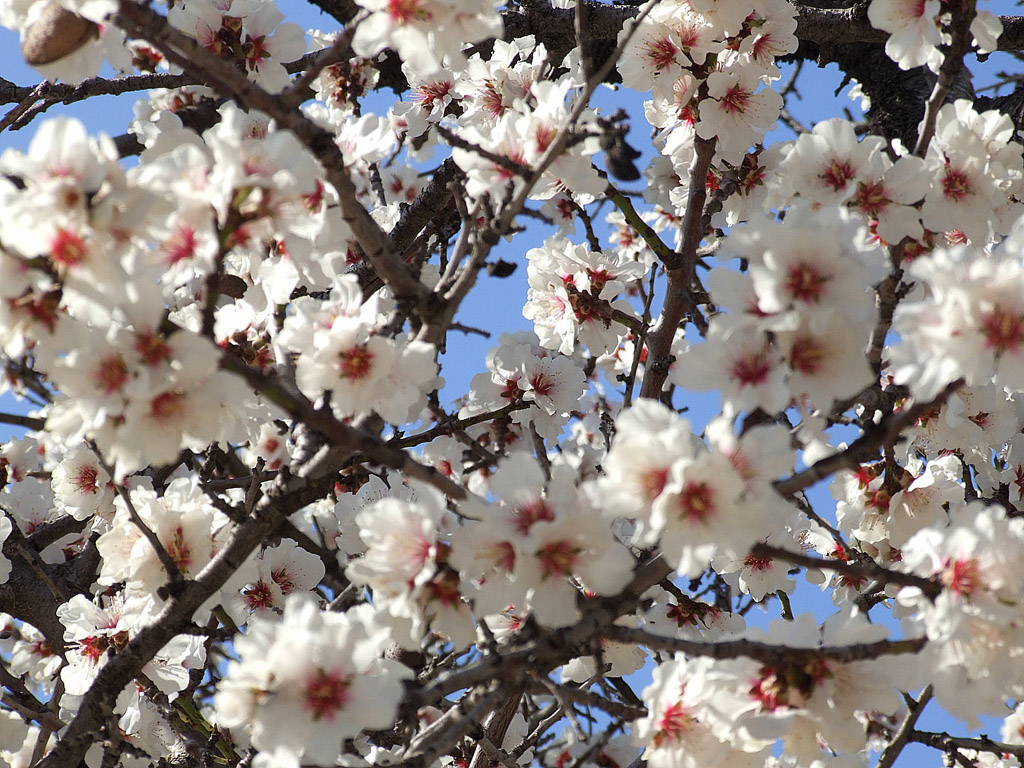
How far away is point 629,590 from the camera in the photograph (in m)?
1.52

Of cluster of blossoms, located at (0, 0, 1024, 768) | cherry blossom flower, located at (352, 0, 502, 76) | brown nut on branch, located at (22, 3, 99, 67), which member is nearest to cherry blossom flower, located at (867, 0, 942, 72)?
cluster of blossoms, located at (0, 0, 1024, 768)

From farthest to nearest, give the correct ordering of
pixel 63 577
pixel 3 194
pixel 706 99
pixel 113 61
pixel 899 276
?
pixel 63 577 → pixel 706 99 → pixel 899 276 → pixel 113 61 → pixel 3 194

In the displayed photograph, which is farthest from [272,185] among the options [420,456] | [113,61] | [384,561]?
[420,456]

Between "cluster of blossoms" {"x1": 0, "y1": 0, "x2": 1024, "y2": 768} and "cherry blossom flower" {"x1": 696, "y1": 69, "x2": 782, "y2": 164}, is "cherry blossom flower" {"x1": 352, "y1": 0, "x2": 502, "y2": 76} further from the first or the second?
"cherry blossom flower" {"x1": 696, "y1": 69, "x2": 782, "y2": 164}

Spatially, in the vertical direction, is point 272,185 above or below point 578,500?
above

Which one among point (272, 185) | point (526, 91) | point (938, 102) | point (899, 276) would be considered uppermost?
point (526, 91)

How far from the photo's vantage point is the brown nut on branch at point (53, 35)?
1.42 m

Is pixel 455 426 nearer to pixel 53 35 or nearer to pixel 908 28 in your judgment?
pixel 53 35

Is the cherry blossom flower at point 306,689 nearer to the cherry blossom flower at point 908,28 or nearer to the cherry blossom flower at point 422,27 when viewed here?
the cherry blossom flower at point 422,27

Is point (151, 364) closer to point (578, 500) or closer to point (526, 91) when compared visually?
point (578, 500)

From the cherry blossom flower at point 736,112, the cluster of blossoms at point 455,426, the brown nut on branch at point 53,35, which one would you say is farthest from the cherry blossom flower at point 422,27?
the cherry blossom flower at point 736,112

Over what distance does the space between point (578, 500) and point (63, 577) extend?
2282 mm

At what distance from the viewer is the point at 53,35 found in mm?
1421

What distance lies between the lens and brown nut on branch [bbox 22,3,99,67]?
1.42 m
